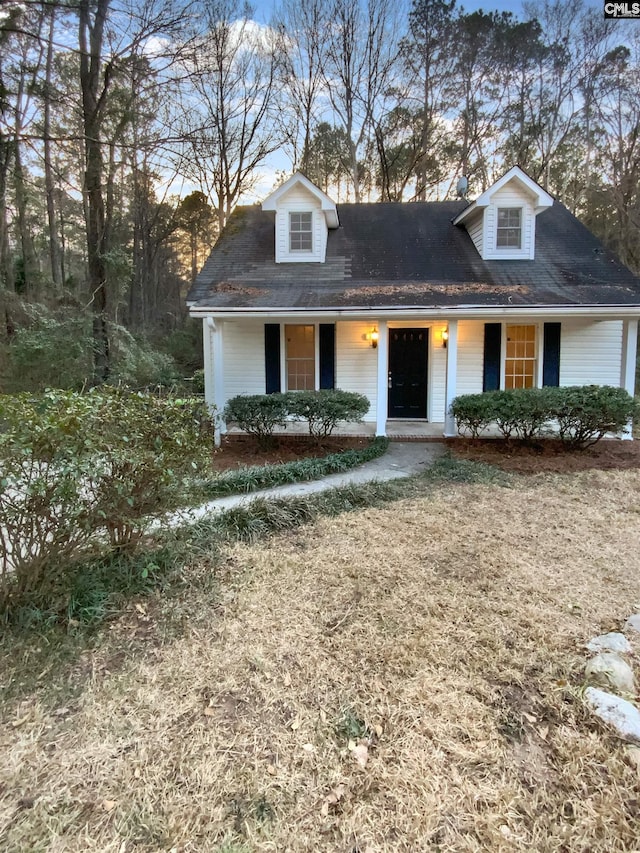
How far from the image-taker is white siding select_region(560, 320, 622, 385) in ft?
31.3

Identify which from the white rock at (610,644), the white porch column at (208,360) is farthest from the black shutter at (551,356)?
the white rock at (610,644)

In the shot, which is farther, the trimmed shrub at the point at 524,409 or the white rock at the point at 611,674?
the trimmed shrub at the point at 524,409

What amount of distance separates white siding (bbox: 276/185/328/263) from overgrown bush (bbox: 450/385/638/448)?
5.08 meters

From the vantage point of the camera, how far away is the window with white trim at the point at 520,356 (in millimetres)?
9672

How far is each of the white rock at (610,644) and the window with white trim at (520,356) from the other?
7590 mm

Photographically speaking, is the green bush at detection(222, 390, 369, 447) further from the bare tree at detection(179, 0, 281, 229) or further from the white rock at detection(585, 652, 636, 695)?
the bare tree at detection(179, 0, 281, 229)

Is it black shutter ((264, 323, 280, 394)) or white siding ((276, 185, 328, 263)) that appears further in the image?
white siding ((276, 185, 328, 263))

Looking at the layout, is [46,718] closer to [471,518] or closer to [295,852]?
[295,852]

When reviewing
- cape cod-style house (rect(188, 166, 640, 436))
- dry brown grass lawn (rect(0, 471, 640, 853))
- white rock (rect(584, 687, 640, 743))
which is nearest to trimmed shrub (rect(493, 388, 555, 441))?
cape cod-style house (rect(188, 166, 640, 436))

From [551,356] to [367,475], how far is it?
5587 mm

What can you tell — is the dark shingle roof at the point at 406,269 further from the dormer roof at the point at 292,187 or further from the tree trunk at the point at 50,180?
the tree trunk at the point at 50,180

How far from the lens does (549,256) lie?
33.2 ft

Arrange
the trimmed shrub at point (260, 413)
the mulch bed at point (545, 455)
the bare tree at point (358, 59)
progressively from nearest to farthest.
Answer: the mulch bed at point (545, 455)
the trimmed shrub at point (260, 413)
the bare tree at point (358, 59)

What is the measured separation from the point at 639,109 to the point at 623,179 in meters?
2.08
